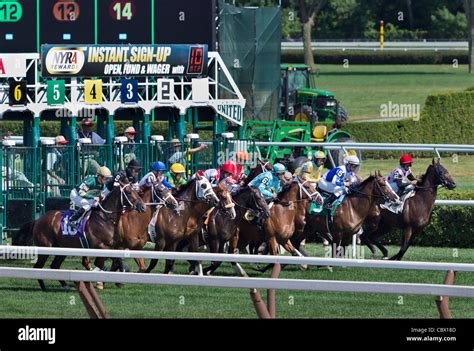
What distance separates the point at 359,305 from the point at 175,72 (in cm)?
748

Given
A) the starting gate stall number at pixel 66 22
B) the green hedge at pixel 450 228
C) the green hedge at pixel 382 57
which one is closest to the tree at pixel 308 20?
the green hedge at pixel 382 57

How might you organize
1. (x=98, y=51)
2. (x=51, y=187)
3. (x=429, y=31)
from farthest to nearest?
(x=429, y=31)
(x=98, y=51)
(x=51, y=187)

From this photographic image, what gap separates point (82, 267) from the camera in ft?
48.6

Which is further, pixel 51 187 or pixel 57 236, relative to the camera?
pixel 51 187

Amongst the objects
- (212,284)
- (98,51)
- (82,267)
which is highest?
(98,51)

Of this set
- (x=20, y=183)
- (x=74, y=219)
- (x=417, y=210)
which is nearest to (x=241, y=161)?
(x=417, y=210)

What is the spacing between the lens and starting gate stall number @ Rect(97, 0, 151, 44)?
76.0ft

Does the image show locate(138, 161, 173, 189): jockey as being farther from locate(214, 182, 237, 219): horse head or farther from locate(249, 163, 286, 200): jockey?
locate(249, 163, 286, 200): jockey

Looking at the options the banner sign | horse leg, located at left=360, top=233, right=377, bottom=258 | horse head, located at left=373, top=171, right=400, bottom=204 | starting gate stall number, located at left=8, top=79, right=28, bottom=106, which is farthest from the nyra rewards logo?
horse head, located at left=373, top=171, right=400, bottom=204

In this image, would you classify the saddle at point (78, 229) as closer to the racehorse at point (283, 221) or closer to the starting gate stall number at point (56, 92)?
the racehorse at point (283, 221)

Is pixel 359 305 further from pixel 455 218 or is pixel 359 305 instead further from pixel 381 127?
pixel 381 127

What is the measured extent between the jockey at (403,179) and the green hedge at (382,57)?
3779 centimetres

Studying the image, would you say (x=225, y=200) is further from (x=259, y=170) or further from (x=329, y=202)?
(x=329, y=202)

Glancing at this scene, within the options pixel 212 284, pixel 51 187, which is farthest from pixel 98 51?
pixel 212 284
